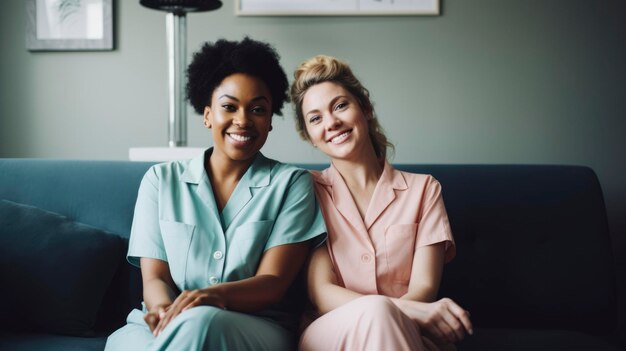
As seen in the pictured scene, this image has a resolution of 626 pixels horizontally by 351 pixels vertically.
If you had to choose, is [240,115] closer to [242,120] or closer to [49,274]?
[242,120]

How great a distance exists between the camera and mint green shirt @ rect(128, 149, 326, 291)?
1.46 m

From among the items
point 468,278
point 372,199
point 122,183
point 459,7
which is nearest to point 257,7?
point 459,7

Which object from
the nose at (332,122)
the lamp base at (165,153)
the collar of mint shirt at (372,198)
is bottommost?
the collar of mint shirt at (372,198)

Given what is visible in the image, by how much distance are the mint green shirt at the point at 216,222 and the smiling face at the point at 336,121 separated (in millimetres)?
116

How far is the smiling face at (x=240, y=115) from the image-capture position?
150 centimetres

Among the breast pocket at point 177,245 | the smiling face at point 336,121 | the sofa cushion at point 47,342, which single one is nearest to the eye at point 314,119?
the smiling face at point 336,121

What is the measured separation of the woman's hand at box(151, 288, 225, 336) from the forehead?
1.69 feet

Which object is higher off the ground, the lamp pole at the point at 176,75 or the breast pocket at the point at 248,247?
the lamp pole at the point at 176,75

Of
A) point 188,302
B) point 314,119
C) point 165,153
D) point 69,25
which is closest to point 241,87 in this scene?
point 314,119

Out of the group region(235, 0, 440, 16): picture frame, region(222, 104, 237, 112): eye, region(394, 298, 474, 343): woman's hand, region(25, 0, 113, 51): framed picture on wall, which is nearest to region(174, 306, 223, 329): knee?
region(394, 298, 474, 343): woman's hand

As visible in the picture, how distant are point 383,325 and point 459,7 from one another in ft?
5.58

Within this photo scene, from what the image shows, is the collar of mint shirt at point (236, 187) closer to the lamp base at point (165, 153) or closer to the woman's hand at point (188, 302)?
the woman's hand at point (188, 302)

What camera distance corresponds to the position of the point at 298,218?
1.49 m

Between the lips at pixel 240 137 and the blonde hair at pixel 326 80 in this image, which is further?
the blonde hair at pixel 326 80
